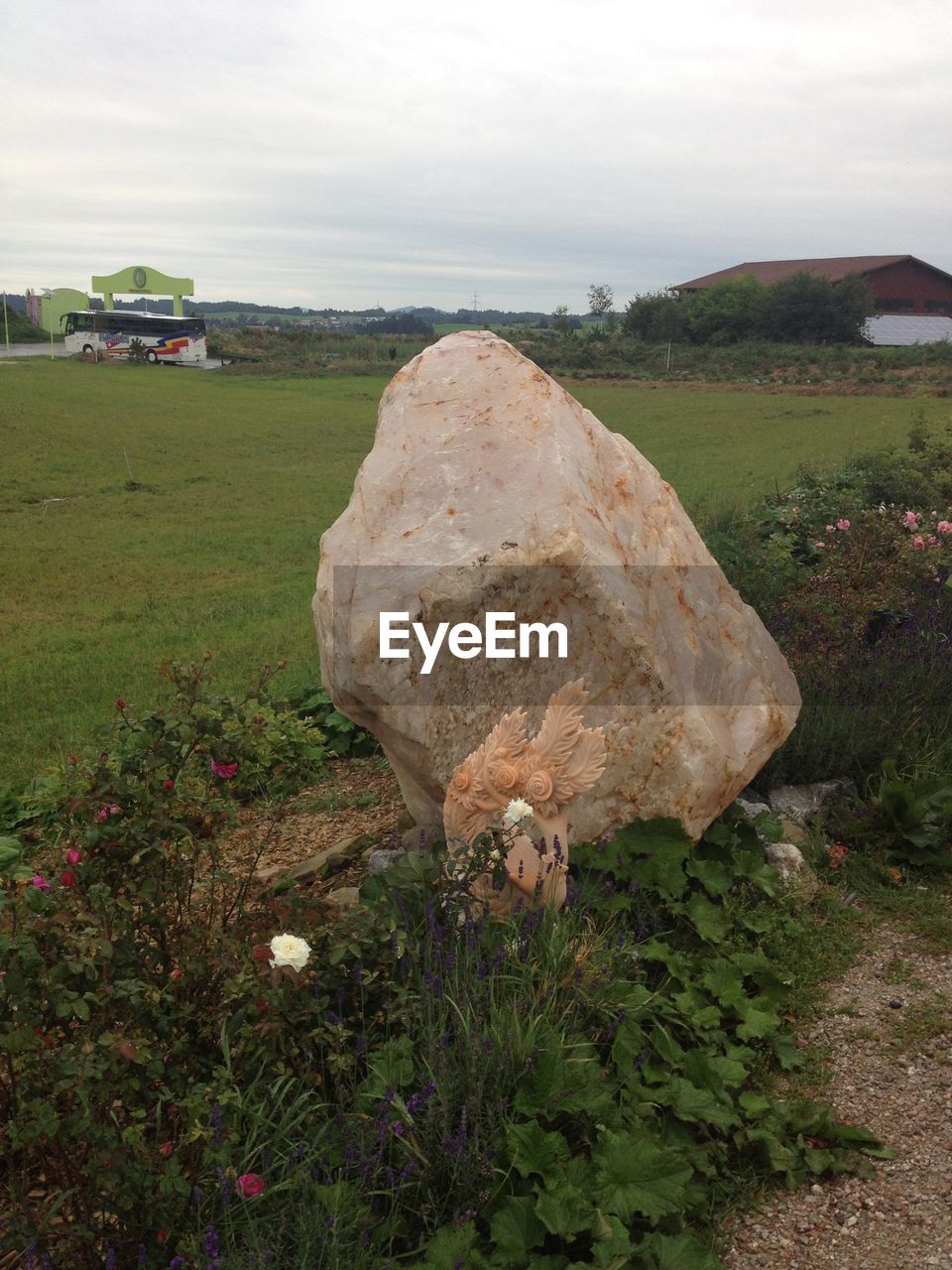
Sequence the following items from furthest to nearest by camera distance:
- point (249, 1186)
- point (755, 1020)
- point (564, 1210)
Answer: point (755, 1020)
point (564, 1210)
point (249, 1186)

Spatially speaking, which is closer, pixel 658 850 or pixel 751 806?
pixel 658 850

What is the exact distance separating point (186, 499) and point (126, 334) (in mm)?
35896

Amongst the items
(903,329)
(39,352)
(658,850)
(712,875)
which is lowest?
(712,875)

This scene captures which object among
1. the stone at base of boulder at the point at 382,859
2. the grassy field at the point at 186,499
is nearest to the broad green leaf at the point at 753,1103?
the stone at base of boulder at the point at 382,859

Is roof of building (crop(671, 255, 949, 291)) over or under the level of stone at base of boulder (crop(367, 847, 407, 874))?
over

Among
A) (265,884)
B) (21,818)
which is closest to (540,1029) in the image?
(265,884)

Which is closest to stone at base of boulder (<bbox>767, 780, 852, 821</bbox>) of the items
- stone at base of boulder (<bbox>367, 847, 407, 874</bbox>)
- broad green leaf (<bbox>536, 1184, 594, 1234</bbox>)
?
stone at base of boulder (<bbox>367, 847, 407, 874</bbox>)

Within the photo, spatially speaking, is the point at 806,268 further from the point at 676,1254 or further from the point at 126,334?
the point at 676,1254

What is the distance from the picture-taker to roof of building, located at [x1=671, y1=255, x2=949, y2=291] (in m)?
62.4

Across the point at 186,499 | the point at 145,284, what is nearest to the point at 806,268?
the point at 145,284

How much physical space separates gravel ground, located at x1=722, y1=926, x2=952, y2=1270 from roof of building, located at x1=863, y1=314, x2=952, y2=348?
2098 inches

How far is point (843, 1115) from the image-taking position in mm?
3678

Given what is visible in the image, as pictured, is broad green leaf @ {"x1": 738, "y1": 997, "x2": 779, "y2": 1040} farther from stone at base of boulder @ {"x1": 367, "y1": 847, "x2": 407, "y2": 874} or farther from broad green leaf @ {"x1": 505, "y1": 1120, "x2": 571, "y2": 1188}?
stone at base of boulder @ {"x1": 367, "y1": 847, "x2": 407, "y2": 874}

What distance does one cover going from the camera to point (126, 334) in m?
50.4
